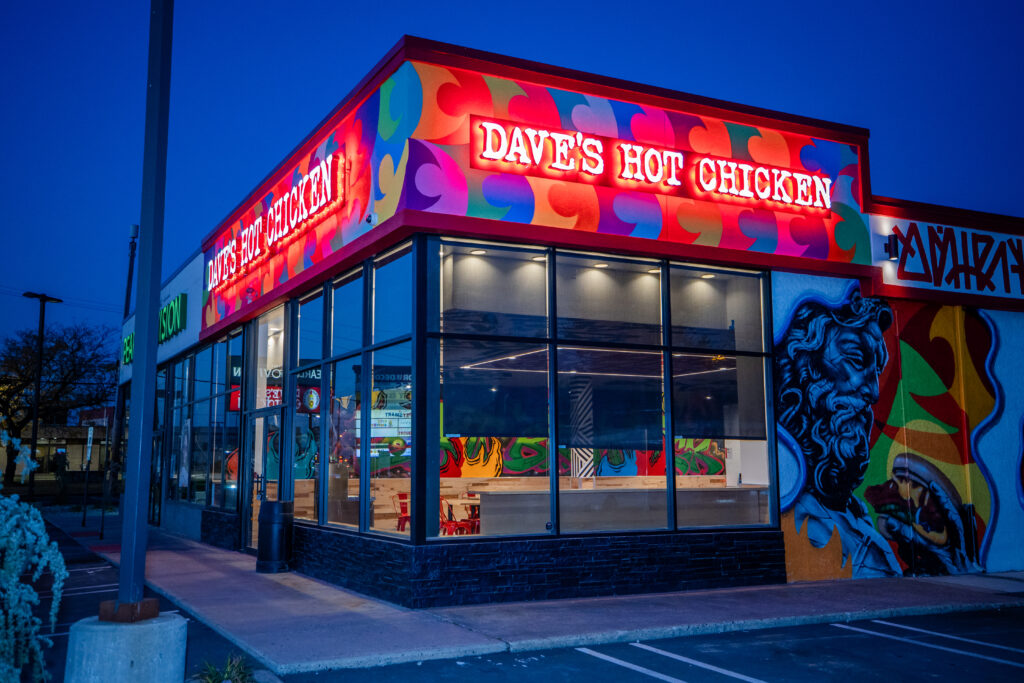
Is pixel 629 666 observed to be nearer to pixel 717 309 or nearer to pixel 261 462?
pixel 717 309

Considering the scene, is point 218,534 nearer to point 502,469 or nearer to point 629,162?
point 502,469

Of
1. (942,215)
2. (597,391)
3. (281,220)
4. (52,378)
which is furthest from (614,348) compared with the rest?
(52,378)

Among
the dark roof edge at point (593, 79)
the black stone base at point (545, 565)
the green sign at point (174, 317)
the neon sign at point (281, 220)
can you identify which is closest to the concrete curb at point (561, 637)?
the black stone base at point (545, 565)

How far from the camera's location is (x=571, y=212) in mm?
11891

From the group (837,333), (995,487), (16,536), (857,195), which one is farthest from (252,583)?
(995,487)

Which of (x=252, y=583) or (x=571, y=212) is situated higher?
(x=571, y=212)

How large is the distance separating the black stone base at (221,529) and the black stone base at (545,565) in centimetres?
480

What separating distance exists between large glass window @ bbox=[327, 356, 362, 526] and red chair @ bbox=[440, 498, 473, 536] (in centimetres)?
192

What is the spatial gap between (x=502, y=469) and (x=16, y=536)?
6.47m

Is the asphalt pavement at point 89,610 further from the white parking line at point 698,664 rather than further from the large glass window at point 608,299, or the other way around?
the large glass window at point 608,299

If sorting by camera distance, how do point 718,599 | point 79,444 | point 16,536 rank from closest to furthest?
point 16,536 < point 718,599 < point 79,444

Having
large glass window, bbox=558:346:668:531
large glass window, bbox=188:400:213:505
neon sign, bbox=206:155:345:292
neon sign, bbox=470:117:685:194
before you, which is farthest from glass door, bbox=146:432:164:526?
neon sign, bbox=470:117:685:194

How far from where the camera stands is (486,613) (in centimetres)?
1021

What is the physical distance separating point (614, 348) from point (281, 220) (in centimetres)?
625
